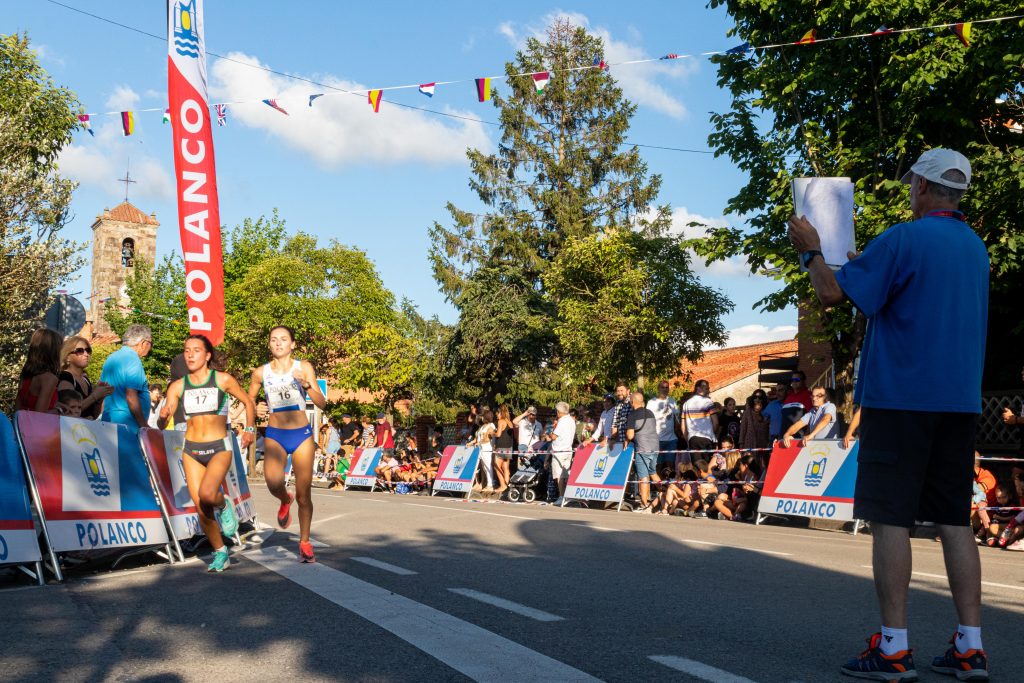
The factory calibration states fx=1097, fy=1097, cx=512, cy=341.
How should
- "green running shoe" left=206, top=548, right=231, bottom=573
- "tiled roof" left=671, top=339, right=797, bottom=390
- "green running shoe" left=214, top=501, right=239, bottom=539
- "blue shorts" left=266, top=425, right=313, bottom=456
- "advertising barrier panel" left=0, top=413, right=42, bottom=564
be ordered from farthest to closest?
"tiled roof" left=671, top=339, right=797, bottom=390 < "green running shoe" left=214, top=501, right=239, bottom=539 < "blue shorts" left=266, top=425, right=313, bottom=456 < "green running shoe" left=206, top=548, right=231, bottom=573 < "advertising barrier panel" left=0, top=413, right=42, bottom=564

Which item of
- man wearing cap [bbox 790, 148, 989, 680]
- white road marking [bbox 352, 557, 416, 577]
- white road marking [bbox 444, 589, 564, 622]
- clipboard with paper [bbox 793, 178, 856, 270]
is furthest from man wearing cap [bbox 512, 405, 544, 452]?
man wearing cap [bbox 790, 148, 989, 680]

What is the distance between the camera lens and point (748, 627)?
5656mm

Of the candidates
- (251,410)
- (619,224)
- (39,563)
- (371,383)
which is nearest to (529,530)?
(251,410)

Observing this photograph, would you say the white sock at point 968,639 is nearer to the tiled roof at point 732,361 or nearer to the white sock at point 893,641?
the white sock at point 893,641

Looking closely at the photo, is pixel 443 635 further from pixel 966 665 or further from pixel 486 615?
pixel 966 665

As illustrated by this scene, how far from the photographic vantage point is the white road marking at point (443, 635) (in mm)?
4383

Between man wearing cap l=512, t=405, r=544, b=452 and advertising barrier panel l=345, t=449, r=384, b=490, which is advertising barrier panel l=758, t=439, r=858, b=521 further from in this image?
advertising barrier panel l=345, t=449, r=384, b=490

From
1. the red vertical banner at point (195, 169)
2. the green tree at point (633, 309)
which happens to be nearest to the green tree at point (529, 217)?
the green tree at point (633, 309)

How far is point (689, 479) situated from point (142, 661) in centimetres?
1379

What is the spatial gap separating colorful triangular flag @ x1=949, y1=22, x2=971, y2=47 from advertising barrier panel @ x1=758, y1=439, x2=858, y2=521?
883 cm

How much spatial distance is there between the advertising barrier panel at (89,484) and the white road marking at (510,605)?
10.4 ft

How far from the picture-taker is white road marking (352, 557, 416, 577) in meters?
7.83

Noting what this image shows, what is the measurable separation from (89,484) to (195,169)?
775 cm

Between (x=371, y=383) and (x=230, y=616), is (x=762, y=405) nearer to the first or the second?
(x=230, y=616)
